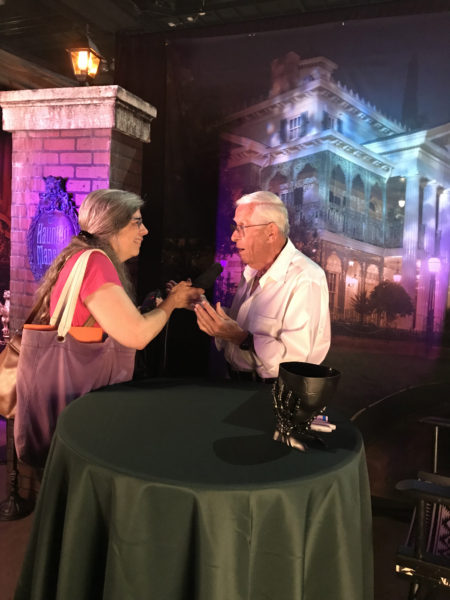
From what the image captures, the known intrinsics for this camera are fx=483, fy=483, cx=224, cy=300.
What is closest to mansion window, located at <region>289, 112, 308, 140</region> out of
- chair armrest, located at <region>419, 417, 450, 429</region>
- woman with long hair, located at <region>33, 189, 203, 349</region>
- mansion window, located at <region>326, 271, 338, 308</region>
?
mansion window, located at <region>326, 271, 338, 308</region>

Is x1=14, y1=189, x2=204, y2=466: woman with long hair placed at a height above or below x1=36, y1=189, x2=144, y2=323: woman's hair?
below

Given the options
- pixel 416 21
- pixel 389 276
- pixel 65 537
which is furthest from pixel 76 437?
pixel 416 21

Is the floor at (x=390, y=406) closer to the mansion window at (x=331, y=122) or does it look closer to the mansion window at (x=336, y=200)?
the mansion window at (x=336, y=200)

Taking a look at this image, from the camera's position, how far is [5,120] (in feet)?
9.28

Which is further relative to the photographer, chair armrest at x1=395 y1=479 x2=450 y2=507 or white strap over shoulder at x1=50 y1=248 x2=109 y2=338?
white strap over shoulder at x1=50 y1=248 x2=109 y2=338

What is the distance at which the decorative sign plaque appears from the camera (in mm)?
2801

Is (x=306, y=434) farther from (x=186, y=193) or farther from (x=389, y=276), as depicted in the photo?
(x=186, y=193)

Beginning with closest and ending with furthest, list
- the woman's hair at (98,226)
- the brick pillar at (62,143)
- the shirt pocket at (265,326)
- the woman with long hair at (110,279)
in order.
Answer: the woman with long hair at (110,279) < the woman's hair at (98,226) < the shirt pocket at (265,326) < the brick pillar at (62,143)

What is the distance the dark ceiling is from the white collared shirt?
171cm

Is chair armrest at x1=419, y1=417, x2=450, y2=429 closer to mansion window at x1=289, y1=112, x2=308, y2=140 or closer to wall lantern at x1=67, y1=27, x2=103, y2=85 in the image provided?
mansion window at x1=289, y1=112, x2=308, y2=140

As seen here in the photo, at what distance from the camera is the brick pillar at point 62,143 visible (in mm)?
2717

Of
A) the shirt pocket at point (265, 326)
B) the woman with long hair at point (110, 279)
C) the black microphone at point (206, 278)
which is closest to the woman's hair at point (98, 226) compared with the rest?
the woman with long hair at point (110, 279)

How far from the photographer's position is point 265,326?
7.16 ft

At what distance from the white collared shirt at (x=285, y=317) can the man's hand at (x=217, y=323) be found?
0.27 feet
